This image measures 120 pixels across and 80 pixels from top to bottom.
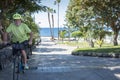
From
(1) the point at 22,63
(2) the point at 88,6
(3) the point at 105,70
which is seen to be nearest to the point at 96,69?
(3) the point at 105,70

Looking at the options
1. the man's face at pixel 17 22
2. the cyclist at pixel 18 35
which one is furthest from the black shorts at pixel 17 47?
the man's face at pixel 17 22

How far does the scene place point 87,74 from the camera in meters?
9.96

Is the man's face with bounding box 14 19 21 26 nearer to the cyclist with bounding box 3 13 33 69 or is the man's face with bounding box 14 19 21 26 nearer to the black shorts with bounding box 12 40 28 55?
the cyclist with bounding box 3 13 33 69

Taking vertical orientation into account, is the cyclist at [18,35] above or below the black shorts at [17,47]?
above

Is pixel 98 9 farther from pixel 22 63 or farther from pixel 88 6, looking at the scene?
pixel 22 63

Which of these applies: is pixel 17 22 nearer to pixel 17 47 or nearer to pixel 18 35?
pixel 18 35

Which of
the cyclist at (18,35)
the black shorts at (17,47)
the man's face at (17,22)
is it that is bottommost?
the black shorts at (17,47)

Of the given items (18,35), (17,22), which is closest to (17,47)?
(18,35)

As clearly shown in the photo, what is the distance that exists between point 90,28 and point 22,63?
30057 millimetres

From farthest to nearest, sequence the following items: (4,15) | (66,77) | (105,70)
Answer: (4,15) < (105,70) < (66,77)

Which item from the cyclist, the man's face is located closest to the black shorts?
the cyclist

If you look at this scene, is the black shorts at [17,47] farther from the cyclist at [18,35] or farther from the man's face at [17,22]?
the man's face at [17,22]

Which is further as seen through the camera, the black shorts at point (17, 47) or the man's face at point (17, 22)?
the man's face at point (17, 22)

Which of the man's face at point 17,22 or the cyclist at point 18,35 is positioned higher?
the man's face at point 17,22
